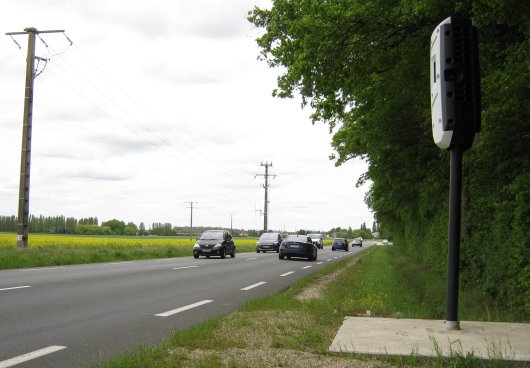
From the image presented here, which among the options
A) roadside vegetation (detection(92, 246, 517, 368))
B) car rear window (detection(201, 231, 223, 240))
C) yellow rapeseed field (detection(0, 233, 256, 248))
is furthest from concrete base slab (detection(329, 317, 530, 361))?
yellow rapeseed field (detection(0, 233, 256, 248))

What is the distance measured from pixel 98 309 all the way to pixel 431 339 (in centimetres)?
556

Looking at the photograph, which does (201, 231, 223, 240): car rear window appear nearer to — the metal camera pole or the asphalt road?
the asphalt road

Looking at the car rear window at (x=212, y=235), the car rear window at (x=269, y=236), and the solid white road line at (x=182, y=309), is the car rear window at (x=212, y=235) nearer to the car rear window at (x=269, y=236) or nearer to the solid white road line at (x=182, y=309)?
the car rear window at (x=269, y=236)

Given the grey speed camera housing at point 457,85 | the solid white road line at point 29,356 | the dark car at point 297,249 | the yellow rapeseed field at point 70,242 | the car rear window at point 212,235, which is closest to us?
the solid white road line at point 29,356

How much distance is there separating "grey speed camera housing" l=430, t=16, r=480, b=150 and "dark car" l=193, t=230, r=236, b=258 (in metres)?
21.7

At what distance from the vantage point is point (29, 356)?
16.7 ft

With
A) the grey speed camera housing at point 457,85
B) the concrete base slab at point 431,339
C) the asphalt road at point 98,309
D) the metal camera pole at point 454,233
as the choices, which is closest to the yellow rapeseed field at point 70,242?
the asphalt road at point 98,309

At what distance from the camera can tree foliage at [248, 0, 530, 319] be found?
7.38m

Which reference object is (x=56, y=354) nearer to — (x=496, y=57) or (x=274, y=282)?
(x=496, y=57)

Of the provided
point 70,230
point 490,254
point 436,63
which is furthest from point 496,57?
point 70,230

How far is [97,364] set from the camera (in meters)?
4.52

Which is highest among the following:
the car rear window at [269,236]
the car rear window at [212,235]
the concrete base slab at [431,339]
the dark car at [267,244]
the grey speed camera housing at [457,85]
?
the grey speed camera housing at [457,85]

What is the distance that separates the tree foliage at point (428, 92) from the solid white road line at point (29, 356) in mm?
6103

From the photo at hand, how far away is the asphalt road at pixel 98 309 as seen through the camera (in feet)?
17.9
